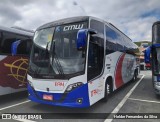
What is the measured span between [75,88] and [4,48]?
392cm

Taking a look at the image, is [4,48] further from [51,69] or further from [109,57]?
[109,57]

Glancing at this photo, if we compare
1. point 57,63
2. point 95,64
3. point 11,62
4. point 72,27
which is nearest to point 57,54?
point 57,63

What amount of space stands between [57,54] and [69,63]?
59 centimetres

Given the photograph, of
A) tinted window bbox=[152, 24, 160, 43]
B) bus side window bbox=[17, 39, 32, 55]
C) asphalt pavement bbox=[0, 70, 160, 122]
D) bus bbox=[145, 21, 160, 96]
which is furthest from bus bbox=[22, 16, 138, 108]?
tinted window bbox=[152, 24, 160, 43]

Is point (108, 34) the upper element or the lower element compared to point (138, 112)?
upper

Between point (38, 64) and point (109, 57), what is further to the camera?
point (109, 57)

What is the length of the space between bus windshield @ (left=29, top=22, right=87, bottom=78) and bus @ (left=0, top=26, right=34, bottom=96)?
1.68 m

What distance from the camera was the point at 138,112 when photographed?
7387 mm

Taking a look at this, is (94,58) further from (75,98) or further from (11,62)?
(11,62)

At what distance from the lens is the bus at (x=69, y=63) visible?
21.6ft

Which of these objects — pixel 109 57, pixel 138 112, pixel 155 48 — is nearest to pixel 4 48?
pixel 109 57

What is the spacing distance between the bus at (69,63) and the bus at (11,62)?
5.42 ft

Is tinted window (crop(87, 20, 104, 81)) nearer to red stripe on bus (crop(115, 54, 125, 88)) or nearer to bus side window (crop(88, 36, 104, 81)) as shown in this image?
bus side window (crop(88, 36, 104, 81))

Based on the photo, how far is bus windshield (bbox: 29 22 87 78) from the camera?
666 cm
